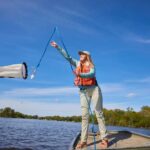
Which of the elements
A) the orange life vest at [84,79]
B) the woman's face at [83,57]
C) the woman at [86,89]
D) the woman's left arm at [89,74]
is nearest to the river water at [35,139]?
the woman at [86,89]

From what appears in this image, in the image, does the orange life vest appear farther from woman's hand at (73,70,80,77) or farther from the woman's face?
the woman's face

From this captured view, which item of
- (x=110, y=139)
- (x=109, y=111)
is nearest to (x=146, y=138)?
(x=110, y=139)

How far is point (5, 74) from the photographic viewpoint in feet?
27.8

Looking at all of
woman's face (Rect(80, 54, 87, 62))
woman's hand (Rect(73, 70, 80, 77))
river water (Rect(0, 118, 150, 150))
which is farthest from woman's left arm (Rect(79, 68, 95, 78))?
river water (Rect(0, 118, 150, 150))

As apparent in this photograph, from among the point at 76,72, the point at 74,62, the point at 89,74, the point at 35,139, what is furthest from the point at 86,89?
the point at 35,139

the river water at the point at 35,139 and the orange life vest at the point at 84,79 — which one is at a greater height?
the orange life vest at the point at 84,79

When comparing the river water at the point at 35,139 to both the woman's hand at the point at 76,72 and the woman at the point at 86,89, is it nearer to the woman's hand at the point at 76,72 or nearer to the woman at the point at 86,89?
the woman at the point at 86,89

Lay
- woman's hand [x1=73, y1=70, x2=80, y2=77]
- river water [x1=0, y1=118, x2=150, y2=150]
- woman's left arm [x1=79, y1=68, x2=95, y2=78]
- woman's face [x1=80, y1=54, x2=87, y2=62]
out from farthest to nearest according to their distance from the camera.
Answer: river water [x1=0, y1=118, x2=150, y2=150] → woman's face [x1=80, y1=54, x2=87, y2=62] → woman's hand [x1=73, y1=70, x2=80, y2=77] → woman's left arm [x1=79, y1=68, x2=95, y2=78]

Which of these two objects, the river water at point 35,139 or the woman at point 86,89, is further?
the river water at point 35,139

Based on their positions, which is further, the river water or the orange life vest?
the river water

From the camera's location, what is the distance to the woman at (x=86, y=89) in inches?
409

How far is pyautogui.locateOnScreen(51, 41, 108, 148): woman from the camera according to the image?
10.4m

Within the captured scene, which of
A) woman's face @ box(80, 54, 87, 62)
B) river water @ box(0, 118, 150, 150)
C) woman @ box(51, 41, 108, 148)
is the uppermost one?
woman's face @ box(80, 54, 87, 62)

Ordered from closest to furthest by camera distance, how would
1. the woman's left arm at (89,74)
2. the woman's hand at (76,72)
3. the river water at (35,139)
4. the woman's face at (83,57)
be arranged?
the woman's left arm at (89,74)
the woman's hand at (76,72)
the woman's face at (83,57)
the river water at (35,139)
